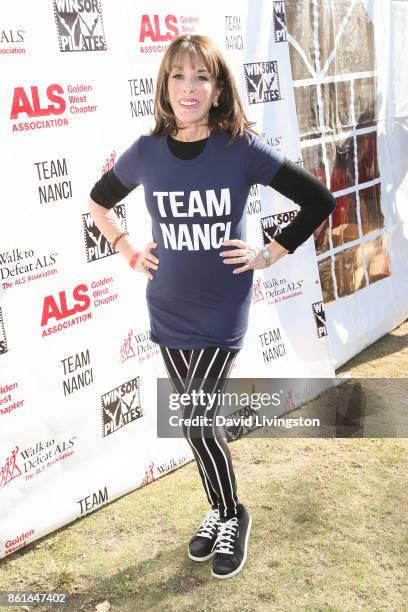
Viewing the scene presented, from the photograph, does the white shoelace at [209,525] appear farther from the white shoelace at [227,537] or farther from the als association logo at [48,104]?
the als association logo at [48,104]

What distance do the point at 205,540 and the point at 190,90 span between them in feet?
6.71

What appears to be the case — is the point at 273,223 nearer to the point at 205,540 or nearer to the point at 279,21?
the point at 279,21

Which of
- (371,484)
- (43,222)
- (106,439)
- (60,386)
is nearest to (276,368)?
(371,484)

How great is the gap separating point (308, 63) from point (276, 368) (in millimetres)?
2201

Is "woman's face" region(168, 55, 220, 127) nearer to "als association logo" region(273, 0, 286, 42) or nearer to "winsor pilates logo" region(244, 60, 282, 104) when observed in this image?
"winsor pilates logo" region(244, 60, 282, 104)

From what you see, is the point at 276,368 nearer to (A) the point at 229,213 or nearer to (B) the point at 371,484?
(B) the point at 371,484

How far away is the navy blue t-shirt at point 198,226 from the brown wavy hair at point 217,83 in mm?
53

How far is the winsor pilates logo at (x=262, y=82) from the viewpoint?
14.0ft

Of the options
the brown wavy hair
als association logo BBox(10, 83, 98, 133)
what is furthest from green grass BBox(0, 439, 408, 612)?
als association logo BBox(10, 83, 98, 133)

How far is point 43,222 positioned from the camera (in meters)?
3.32

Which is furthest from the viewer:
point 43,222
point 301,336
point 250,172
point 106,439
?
point 301,336

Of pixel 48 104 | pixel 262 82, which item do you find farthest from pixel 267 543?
pixel 262 82

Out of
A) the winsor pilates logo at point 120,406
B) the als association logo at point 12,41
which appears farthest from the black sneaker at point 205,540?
the als association logo at point 12,41

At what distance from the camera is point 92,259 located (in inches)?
141
